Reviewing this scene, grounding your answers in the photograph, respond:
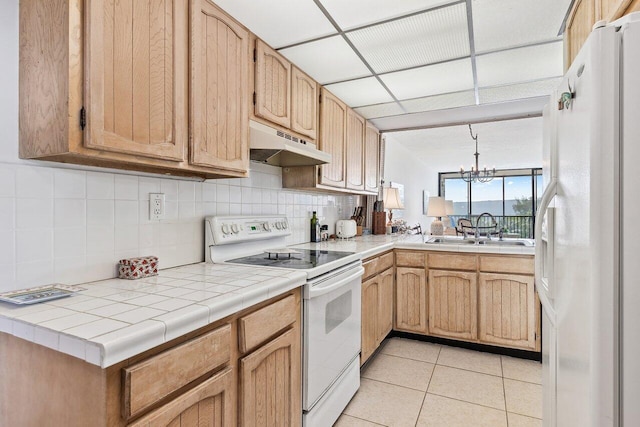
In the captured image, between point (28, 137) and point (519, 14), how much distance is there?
222 centimetres

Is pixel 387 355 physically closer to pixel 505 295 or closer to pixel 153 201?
pixel 505 295

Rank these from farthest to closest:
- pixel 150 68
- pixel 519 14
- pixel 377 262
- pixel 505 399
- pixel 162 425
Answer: pixel 377 262, pixel 505 399, pixel 519 14, pixel 150 68, pixel 162 425

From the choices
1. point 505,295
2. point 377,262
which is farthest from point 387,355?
point 505,295

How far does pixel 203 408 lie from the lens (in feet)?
3.34

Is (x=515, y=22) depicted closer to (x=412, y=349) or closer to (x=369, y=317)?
(x=369, y=317)

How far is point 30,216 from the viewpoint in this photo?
115 centimetres

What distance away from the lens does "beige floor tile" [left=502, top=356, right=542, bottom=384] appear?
2334 mm

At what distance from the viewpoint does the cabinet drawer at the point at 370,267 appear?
2346mm

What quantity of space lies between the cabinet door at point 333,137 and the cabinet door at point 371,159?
23.1 inches

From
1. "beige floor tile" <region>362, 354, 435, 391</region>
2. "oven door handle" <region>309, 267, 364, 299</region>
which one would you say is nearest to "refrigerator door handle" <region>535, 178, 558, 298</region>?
"oven door handle" <region>309, 267, 364, 299</region>

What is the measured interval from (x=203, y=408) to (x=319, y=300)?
29.5 inches

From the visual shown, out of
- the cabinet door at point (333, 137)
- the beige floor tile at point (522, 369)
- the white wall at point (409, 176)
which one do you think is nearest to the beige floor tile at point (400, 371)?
the beige floor tile at point (522, 369)

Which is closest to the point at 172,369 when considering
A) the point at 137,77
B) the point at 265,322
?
the point at 265,322

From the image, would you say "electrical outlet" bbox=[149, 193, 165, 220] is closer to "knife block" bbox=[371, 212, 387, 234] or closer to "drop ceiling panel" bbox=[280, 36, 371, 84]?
"drop ceiling panel" bbox=[280, 36, 371, 84]
